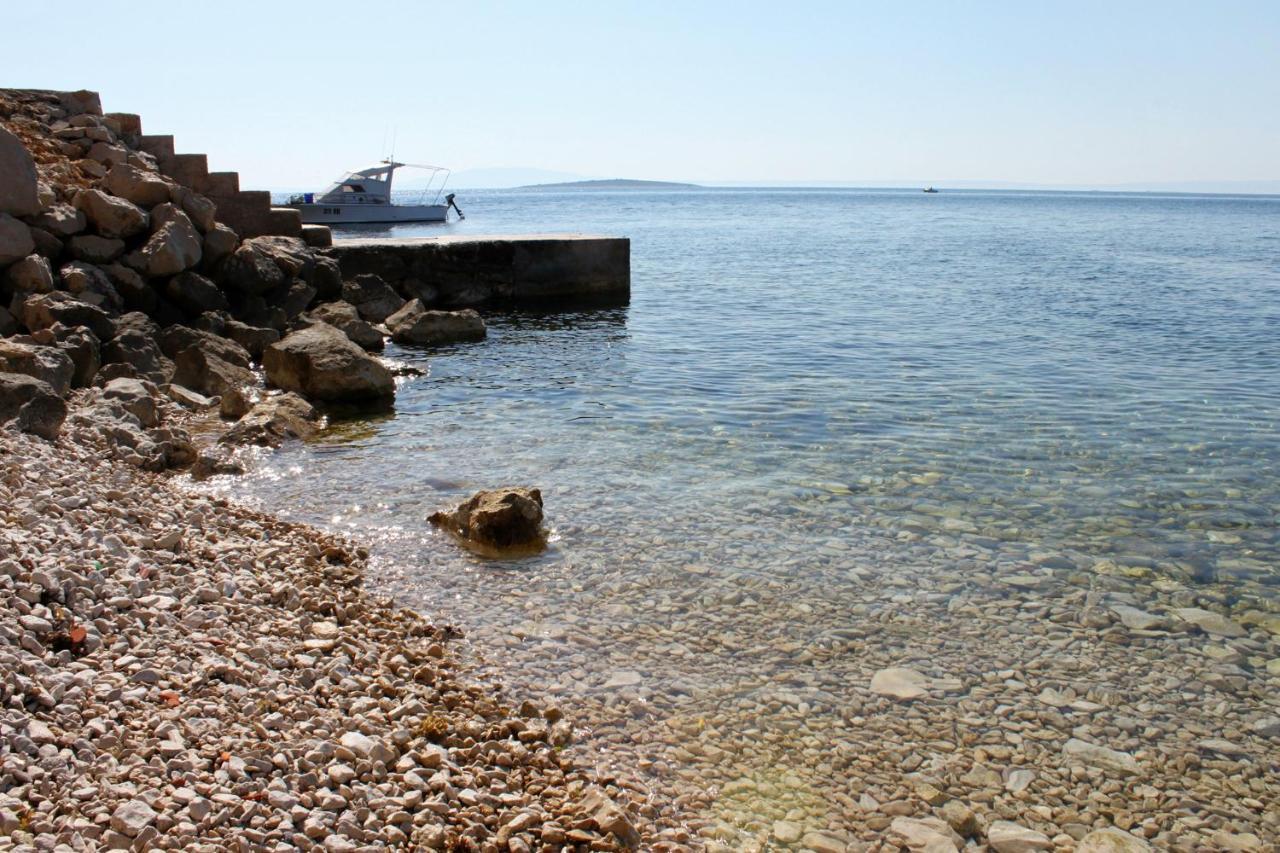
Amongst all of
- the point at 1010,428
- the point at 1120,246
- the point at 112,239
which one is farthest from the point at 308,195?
the point at 1010,428

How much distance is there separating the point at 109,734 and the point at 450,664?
2.14 metres

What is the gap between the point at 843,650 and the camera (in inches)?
260

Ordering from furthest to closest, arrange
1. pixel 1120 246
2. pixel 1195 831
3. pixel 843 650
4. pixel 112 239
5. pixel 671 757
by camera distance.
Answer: pixel 1120 246
pixel 112 239
pixel 843 650
pixel 671 757
pixel 1195 831

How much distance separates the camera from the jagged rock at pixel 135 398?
10.5 m

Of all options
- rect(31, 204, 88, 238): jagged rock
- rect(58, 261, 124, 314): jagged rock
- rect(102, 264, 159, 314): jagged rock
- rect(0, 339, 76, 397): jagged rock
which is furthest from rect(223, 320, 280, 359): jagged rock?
rect(0, 339, 76, 397): jagged rock

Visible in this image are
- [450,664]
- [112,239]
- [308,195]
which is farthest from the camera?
[308,195]

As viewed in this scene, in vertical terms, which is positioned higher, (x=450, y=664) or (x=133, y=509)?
(x=133, y=509)

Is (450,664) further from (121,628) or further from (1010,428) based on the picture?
(1010,428)

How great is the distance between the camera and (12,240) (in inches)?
465

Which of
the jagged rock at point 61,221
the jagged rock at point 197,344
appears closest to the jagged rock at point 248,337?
the jagged rock at point 197,344

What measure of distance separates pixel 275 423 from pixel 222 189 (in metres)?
8.40

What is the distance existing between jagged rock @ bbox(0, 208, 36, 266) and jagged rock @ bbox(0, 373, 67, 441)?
3.74 m

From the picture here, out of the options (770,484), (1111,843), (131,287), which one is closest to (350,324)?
(131,287)

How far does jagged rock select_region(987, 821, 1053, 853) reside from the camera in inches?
186
